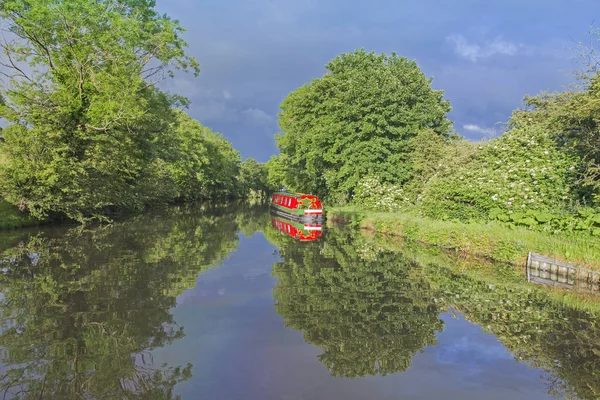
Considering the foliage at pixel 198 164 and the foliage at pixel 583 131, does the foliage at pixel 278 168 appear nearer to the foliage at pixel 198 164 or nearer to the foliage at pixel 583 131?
the foliage at pixel 198 164

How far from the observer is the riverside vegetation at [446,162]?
54.7 feet

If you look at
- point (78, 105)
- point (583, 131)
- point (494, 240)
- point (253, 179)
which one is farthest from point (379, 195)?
point (253, 179)

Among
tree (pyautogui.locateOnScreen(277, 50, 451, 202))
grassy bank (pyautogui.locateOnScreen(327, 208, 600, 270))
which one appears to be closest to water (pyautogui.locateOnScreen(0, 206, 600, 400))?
grassy bank (pyautogui.locateOnScreen(327, 208, 600, 270))

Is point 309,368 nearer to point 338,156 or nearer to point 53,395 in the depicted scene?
point 53,395

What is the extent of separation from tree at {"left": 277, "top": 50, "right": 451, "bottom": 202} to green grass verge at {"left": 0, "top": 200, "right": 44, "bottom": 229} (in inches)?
901

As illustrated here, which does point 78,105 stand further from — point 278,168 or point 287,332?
point 278,168

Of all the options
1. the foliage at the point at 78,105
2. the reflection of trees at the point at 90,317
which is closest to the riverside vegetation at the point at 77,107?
the foliage at the point at 78,105

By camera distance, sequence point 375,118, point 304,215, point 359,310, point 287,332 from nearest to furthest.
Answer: point 287,332
point 359,310
point 375,118
point 304,215

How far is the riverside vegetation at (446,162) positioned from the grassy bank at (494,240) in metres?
0.05

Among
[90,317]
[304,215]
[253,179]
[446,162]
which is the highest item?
[253,179]

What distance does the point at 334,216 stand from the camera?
36469mm

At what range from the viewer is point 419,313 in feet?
33.1

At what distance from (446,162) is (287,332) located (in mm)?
21653

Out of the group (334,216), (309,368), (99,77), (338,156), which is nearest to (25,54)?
(99,77)
